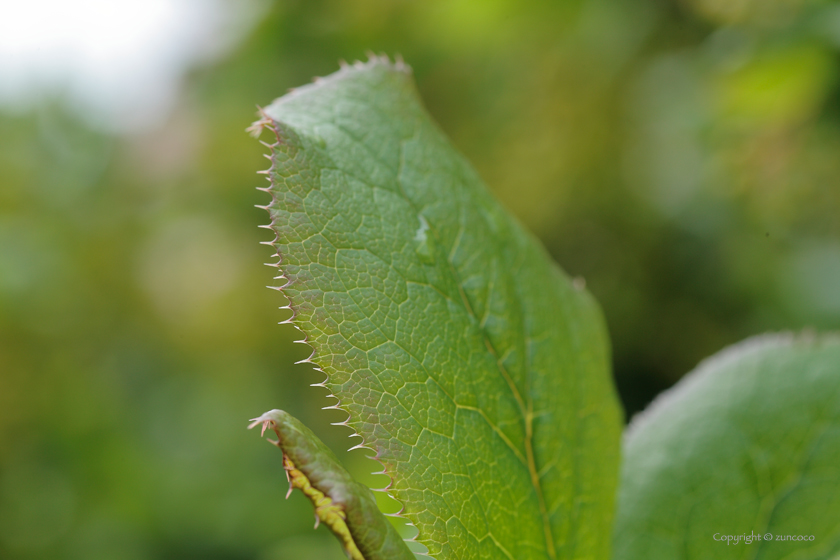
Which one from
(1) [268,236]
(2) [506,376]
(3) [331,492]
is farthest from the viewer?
(1) [268,236]

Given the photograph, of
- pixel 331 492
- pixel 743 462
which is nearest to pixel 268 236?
pixel 743 462

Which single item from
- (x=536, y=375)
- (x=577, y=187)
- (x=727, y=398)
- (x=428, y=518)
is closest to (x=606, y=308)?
(x=577, y=187)

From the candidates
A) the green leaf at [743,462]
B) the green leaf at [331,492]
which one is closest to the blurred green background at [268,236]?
the green leaf at [743,462]

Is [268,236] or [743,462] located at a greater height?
[268,236]

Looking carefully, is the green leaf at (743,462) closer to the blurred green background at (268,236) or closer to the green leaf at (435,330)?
the green leaf at (435,330)

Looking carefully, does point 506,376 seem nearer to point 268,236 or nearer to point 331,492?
point 331,492

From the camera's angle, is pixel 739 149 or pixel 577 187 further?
pixel 577 187

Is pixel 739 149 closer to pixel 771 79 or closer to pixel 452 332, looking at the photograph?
pixel 771 79
